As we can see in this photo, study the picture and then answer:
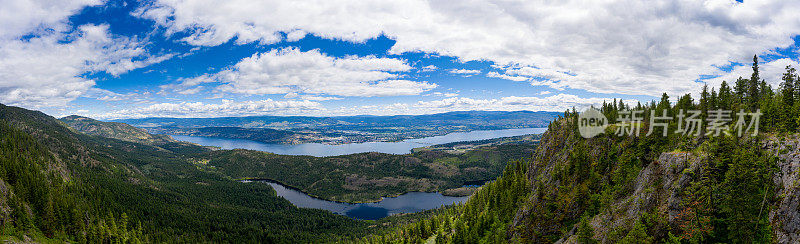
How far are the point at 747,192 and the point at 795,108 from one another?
80.1ft

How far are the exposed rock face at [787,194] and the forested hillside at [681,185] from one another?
0.13 metres

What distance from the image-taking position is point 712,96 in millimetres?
88188

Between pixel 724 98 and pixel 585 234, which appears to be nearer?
pixel 585 234

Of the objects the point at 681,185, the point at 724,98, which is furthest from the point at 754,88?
the point at 681,185

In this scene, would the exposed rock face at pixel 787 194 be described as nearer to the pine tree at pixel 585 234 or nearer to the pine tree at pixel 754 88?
the pine tree at pixel 585 234

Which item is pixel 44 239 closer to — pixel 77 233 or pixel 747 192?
A: pixel 77 233

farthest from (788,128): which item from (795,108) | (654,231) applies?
(654,231)

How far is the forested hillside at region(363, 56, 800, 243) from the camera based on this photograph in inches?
1683

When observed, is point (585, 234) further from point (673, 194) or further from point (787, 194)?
point (787, 194)

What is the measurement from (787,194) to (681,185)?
40.0 ft

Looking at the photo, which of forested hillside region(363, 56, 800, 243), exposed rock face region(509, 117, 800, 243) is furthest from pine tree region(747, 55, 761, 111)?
exposed rock face region(509, 117, 800, 243)

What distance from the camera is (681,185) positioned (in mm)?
51281

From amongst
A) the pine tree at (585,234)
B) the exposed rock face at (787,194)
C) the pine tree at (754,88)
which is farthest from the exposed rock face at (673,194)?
the pine tree at (754,88)

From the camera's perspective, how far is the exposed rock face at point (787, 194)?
3741 centimetres
